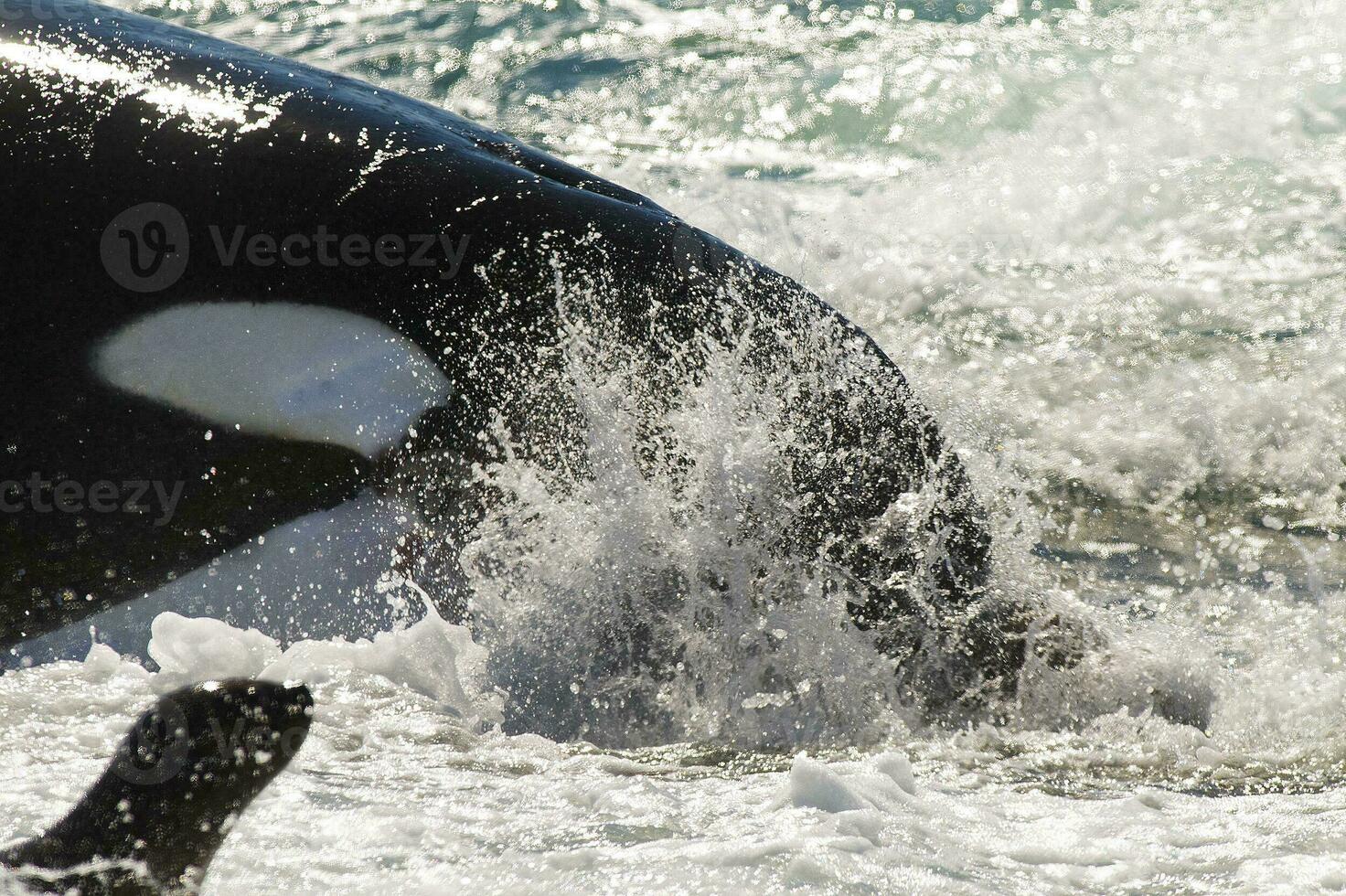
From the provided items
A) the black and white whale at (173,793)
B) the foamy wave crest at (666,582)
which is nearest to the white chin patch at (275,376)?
the foamy wave crest at (666,582)

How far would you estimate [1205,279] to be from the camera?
16.3 ft

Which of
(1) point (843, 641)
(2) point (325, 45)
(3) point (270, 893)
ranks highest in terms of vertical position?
(2) point (325, 45)

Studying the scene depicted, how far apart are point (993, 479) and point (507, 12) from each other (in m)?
6.25

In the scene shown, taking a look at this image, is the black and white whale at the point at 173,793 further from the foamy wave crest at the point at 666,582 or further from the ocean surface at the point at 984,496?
the foamy wave crest at the point at 666,582

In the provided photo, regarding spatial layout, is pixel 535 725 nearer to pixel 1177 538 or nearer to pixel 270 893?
pixel 270 893

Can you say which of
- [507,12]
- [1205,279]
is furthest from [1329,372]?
[507,12]

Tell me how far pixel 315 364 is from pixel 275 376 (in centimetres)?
8

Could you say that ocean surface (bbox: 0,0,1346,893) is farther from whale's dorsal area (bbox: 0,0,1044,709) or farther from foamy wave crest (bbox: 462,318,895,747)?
whale's dorsal area (bbox: 0,0,1044,709)

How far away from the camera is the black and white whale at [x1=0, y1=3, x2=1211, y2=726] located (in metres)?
2.48

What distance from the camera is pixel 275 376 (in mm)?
2494

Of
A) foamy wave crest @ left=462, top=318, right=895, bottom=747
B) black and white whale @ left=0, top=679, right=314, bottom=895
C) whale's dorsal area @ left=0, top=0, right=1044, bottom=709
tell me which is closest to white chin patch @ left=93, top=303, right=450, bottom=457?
whale's dorsal area @ left=0, top=0, right=1044, bottom=709

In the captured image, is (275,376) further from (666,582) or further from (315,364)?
(666,582)

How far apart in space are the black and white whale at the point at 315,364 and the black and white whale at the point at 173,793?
0.81ft

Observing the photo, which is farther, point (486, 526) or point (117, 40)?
point (117, 40)
